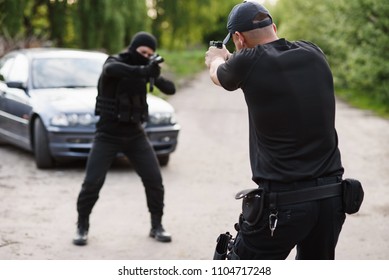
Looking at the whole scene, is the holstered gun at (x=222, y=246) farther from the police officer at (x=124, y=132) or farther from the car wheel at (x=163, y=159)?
the car wheel at (x=163, y=159)

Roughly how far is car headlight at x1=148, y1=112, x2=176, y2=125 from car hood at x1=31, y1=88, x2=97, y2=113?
2.68ft

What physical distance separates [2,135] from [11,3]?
5.24m

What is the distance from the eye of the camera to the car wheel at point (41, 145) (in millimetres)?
10156

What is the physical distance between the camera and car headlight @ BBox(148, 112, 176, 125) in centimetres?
1036

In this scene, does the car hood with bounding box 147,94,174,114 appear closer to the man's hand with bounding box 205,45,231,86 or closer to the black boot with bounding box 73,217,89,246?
the black boot with bounding box 73,217,89,246

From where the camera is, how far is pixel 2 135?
38.3ft

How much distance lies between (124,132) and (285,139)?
3372mm

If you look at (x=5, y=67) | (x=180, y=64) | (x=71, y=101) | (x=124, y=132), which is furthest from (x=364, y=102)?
(x=180, y=64)

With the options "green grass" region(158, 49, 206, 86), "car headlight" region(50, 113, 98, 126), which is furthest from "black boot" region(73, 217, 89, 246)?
"green grass" region(158, 49, 206, 86)

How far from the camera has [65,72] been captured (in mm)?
11227

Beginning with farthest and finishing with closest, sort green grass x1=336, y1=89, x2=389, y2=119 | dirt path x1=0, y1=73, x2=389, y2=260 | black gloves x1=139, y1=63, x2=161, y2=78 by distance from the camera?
green grass x1=336, y1=89, x2=389, y2=119
dirt path x1=0, y1=73, x2=389, y2=260
black gloves x1=139, y1=63, x2=161, y2=78

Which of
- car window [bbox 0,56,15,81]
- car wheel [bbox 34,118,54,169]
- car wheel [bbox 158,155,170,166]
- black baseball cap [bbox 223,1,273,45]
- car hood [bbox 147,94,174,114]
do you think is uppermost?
black baseball cap [bbox 223,1,273,45]

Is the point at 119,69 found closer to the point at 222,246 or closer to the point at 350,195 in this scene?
the point at 222,246

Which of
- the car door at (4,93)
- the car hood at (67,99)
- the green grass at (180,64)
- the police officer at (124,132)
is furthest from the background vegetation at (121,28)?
the green grass at (180,64)
